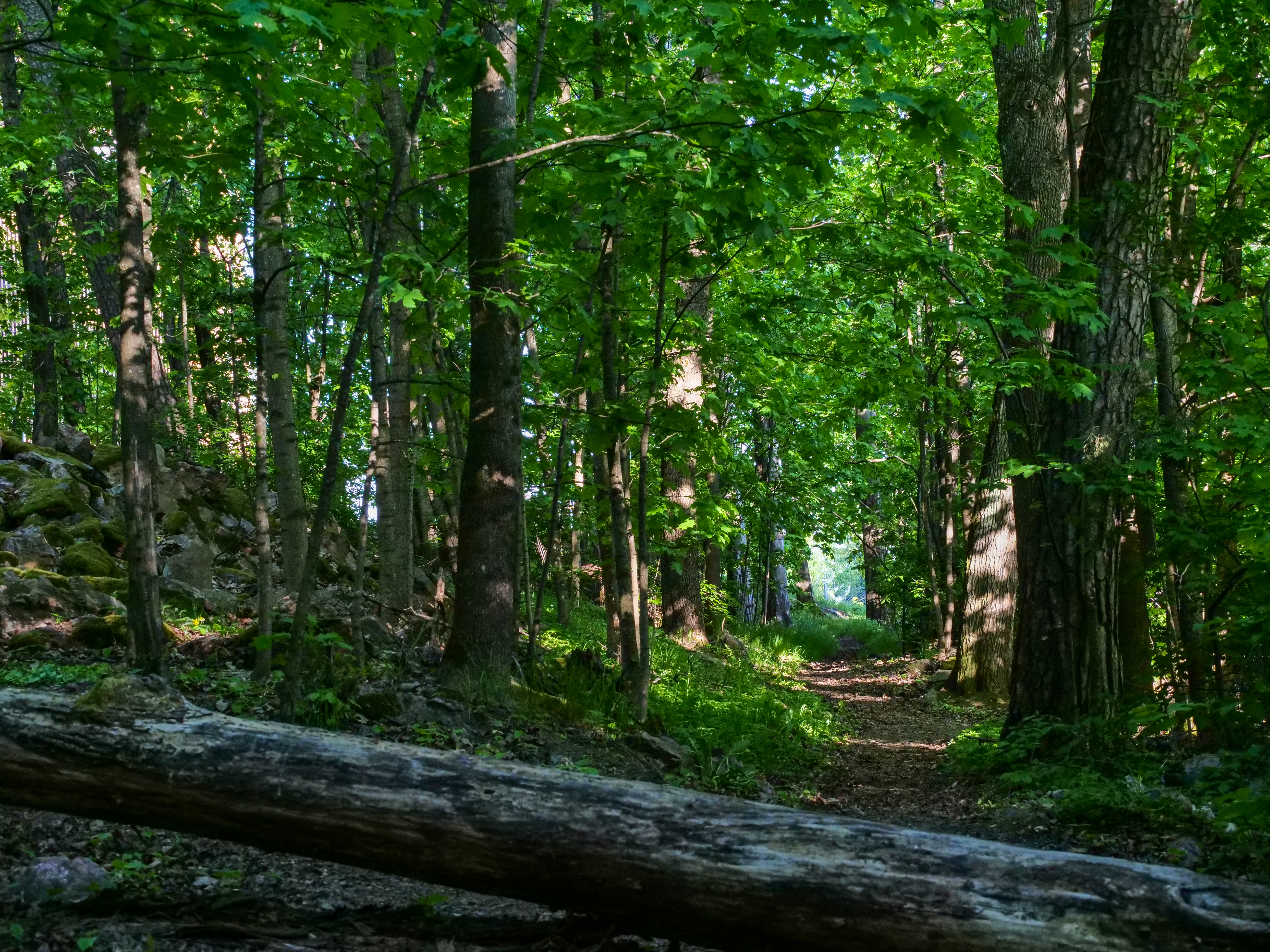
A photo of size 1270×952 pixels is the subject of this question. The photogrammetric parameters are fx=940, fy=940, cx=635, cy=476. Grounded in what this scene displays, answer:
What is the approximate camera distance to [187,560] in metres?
10.5

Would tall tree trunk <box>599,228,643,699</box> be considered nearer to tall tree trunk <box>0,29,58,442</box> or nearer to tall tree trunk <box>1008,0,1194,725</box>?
tall tree trunk <box>1008,0,1194,725</box>

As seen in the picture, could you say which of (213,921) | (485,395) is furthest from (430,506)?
(213,921)

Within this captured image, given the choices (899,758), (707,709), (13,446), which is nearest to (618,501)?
(707,709)

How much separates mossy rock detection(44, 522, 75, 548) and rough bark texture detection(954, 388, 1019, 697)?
10415mm

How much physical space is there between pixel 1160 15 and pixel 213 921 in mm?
8636

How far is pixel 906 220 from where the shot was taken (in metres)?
7.97

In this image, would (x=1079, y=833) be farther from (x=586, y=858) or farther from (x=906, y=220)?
(x=906, y=220)

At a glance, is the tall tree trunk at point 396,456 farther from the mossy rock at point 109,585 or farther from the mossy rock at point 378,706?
the mossy rock at point 109,585

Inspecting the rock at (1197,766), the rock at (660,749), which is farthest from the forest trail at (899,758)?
the rock at (1197,766)

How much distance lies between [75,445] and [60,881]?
Answer: 11.0 metres

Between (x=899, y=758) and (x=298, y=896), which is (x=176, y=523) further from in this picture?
(x=899, y=758)

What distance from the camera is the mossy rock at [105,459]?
12.7m

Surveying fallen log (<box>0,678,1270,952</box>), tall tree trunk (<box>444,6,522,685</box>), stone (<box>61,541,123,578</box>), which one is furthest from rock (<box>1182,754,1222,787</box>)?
stone (<box>61,541,123,578</box>)

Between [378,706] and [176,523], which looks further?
[176,523]
